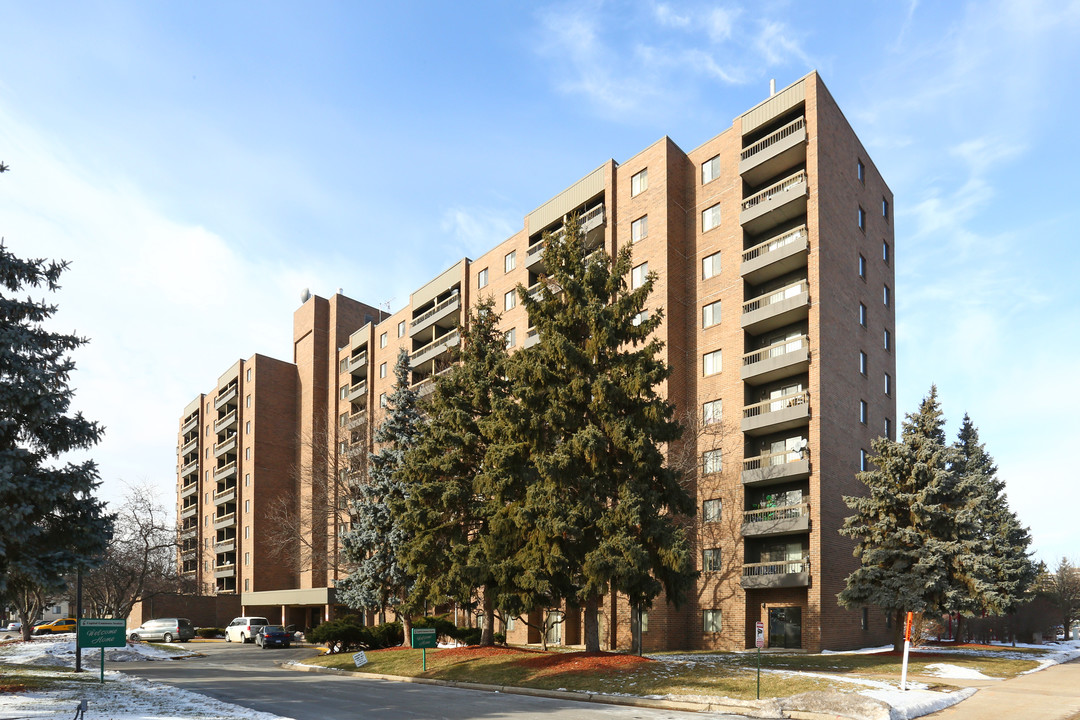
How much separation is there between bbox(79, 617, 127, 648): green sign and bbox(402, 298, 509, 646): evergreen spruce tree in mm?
10107

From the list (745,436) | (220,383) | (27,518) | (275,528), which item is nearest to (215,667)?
(27,518)

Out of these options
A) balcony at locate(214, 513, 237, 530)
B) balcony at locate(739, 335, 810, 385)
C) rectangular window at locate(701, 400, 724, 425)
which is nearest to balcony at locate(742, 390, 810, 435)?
balcony at locate(739, 335, 810, 385)

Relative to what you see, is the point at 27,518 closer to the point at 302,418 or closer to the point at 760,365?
the point at 760,365

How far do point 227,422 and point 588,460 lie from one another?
234 feet

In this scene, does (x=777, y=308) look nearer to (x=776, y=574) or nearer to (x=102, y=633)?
(x=776, y=574)

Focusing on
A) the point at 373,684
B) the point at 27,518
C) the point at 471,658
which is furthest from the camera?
the point at 471,658

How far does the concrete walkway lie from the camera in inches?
669

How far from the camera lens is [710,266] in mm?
42406

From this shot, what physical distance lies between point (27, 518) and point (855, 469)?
111 feet

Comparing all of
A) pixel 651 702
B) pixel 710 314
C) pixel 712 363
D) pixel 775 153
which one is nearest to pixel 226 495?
pixel 712 363

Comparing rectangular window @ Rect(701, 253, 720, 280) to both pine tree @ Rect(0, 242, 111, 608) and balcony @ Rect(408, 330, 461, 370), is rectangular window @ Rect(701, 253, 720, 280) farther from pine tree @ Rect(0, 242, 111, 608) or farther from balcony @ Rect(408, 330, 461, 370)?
pine tree @ Rect(0, 242, 111, 608)

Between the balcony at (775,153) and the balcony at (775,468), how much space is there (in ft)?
45.8

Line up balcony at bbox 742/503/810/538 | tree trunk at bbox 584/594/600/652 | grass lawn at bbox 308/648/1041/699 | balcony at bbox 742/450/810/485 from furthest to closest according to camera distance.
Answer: balcony at bbox 742/450/810/485
balcony at bbox 742/503/810/538
tree trunk at bbox 584/594/600/652
grass lawn at bbox 308/648/1041/699

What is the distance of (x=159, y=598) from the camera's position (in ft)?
255
